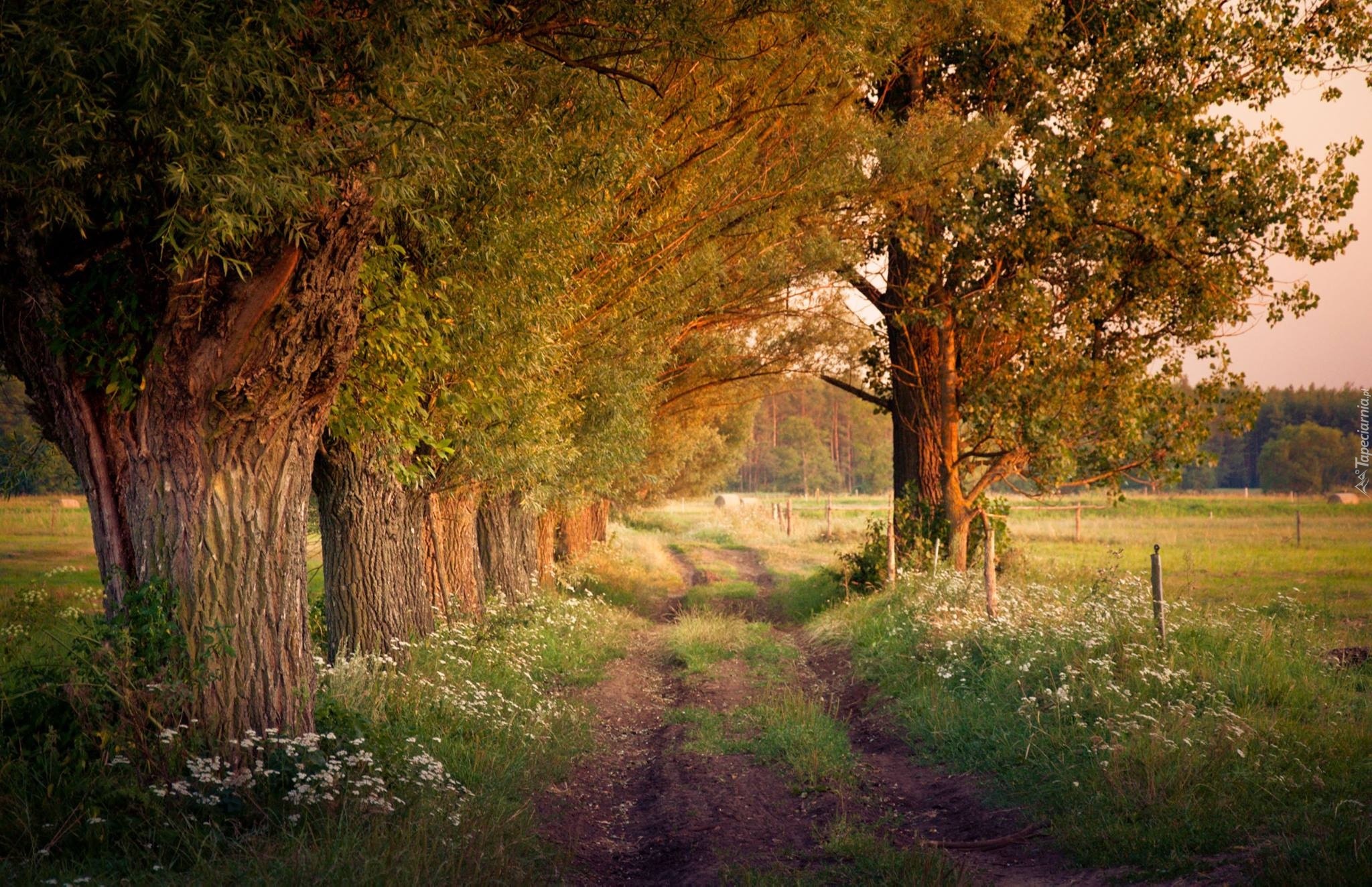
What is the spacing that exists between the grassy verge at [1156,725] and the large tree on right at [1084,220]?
4710 millimetres

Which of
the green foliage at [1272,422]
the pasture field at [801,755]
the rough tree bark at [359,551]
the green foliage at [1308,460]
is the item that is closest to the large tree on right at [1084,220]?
the pasture field at [801,755]

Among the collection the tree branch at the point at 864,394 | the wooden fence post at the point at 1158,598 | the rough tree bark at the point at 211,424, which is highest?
the tree branch at the point at 864,394

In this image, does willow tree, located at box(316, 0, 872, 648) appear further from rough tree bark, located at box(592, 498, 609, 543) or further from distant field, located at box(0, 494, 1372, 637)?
rough tree bark, located at box(592, 498, 609, 543)

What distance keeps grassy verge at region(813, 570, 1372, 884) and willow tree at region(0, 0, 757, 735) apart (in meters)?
5.71

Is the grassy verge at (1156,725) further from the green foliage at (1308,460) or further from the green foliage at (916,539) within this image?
the green foliage at (1308,460)

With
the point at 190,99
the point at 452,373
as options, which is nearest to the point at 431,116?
the point at 190,99

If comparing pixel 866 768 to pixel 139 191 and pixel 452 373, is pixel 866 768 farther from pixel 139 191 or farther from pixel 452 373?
pixel 139 191

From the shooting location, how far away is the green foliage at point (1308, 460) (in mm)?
54938

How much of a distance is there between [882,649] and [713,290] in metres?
7.54

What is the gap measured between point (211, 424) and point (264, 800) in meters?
2.47

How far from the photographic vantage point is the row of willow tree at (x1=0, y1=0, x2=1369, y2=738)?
5.68 meters

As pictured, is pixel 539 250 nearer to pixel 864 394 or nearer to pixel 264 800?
pixel 264 800

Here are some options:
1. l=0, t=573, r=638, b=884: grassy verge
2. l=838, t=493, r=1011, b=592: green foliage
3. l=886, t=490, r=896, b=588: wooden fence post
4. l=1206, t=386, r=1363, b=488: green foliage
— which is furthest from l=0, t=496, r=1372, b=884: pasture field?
l=1206, t=386, r=1363, b=488: green foliage

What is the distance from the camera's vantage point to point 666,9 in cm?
773
